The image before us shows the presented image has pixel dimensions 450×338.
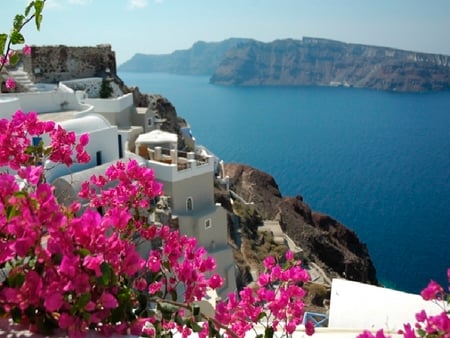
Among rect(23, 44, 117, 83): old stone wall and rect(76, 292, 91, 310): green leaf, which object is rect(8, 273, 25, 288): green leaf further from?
rect(23, 44, 117, 83): old stone wall

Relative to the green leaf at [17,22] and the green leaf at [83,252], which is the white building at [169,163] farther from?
the green leaf at [83,252]

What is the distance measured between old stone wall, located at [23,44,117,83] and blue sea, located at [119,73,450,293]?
77.8 ft

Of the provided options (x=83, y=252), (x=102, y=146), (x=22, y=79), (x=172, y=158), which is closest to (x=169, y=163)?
(x=172, y=158)

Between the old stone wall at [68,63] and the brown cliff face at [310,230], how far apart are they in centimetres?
1379

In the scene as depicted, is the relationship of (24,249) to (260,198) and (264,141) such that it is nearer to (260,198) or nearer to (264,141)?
(260,198)

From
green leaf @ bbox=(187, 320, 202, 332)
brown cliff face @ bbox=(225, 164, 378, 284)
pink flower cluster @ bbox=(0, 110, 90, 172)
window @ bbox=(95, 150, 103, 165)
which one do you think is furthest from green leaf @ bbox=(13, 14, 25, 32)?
brown cliff face @ bbox=(225, 164, 378, 284)

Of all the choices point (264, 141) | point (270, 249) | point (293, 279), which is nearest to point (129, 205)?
point (293, 279)

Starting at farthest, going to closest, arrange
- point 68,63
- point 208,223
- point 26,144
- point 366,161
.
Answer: point 366,161, point 68,63, point 208,223, point 26,144

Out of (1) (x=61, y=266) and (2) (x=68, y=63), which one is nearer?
(1) (x=61, y=266)

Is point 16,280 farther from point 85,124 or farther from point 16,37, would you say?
point 85,124

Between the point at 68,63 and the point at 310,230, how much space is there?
1990 centimetres

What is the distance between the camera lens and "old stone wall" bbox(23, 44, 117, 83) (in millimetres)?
23641

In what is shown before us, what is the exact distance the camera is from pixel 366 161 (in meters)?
70.2

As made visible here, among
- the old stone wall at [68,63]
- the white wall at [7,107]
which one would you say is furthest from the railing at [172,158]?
the old stone wall at [68,63]
